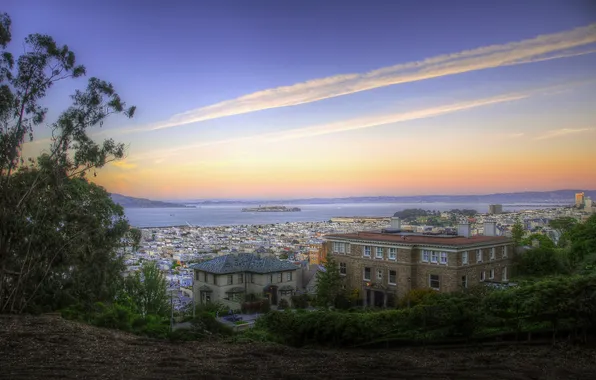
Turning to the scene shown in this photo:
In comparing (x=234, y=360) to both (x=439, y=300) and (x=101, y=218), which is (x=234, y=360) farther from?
(x=101, y=218)

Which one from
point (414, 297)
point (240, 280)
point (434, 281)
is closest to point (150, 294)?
point (240, 280)

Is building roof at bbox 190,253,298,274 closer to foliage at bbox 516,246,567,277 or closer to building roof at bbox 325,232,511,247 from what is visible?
building roof at bbox 325,232,511,247

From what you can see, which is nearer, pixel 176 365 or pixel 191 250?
pixel 176 365

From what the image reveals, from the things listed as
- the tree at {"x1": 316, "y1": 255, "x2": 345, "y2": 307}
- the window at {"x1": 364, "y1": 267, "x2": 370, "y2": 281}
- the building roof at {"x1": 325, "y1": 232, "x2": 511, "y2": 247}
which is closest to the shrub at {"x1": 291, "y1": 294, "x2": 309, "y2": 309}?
the tree at {"x1": 316, "y1": 255, "x2": 345, "y2": 307}

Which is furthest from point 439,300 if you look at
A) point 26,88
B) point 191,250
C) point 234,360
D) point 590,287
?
point 191,250

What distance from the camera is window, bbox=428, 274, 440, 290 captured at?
29.7 metres

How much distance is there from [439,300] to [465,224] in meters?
21.9

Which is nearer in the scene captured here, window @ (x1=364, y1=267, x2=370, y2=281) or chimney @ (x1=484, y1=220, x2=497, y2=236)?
window @ (x1=364, y1=267, x2=370, y2=281)

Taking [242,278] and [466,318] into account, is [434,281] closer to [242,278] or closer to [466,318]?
[242,278]

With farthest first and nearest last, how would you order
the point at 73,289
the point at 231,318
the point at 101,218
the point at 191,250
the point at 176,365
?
1. the point at 191,250
2. the point at 231,318
3. the point at 101,218
4. the point at 73,289
5. the point at 176,365

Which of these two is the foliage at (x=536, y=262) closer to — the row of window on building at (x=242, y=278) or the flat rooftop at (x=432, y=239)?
the flat rooftop at (x=432, y=239)

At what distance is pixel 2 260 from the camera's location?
17562 mm

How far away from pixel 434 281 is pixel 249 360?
2083cm

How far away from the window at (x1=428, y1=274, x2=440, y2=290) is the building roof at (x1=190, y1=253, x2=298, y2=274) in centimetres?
1078
